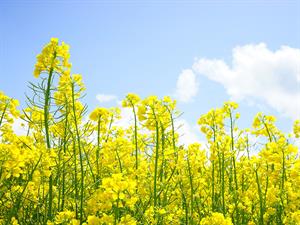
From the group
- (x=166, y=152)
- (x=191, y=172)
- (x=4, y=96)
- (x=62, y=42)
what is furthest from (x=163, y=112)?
(x=4, y=96)

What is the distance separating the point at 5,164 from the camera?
10.7ft

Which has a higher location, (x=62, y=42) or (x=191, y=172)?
(x=62, y=42)

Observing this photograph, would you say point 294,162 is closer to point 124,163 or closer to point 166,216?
point 166,216

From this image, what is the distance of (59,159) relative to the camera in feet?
11.6

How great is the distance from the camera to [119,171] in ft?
15.5

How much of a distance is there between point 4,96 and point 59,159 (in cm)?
234

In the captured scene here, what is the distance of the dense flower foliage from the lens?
131 inches

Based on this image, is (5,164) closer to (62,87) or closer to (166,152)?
(62,87)

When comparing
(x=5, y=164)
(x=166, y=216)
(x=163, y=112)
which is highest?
(x=163, y=112)

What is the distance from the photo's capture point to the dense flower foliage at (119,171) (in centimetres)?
333

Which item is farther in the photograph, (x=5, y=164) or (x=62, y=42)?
(x=62, y=42)

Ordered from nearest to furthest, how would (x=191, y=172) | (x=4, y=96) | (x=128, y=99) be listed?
(x=191, y=172) → (x=128, y=99) → (x=4, y=96)

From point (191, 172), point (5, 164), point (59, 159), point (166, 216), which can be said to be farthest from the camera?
point (191, 172)

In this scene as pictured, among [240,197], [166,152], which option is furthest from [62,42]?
[240,197]
